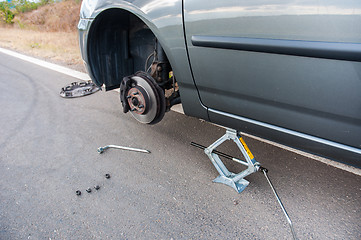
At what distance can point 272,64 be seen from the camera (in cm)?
125

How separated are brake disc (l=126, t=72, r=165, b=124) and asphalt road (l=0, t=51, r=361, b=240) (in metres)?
0.41

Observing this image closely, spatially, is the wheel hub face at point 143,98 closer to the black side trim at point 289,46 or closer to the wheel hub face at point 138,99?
the wheel hub face at point 138,99

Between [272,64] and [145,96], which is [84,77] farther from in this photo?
[272,64]

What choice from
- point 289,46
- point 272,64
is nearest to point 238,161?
point 272,64

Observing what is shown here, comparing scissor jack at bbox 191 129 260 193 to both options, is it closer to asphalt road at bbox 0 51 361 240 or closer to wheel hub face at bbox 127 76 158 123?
asphalt road at bbox 0 51 361 240

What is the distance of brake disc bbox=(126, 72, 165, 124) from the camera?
6.64ft

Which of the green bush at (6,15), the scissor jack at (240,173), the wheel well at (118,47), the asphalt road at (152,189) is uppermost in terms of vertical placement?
the green bush at (6,15)

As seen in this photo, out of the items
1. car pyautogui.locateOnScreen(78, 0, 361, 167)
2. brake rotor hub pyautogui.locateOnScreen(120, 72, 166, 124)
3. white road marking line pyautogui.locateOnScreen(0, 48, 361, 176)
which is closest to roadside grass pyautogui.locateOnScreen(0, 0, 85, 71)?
white road marking line pyautogui.locateOnScreen(0, 48, 361, 176)

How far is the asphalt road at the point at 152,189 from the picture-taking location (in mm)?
1514

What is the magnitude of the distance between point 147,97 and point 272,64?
3.57 feet

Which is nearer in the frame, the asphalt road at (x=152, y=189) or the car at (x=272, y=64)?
the car at (x=272, y=64)

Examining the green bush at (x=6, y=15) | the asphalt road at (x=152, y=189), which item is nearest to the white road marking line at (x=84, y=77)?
the asphalt road at (x=152, y=189)

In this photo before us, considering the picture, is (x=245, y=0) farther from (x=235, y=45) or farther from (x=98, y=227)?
(x=98, y=227)

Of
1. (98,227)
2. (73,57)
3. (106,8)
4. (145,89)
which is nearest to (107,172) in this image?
(98,227)
